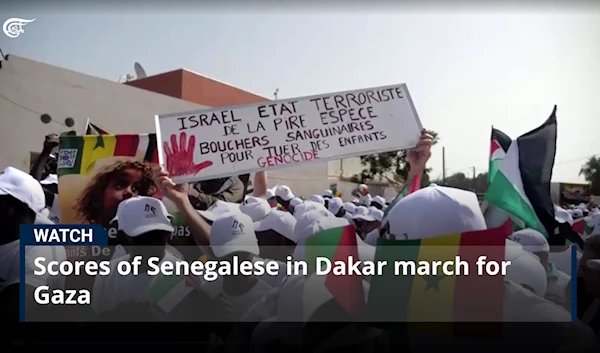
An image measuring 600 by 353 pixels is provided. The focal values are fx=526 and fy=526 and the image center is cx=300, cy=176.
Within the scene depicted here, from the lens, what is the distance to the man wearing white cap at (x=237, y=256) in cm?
236

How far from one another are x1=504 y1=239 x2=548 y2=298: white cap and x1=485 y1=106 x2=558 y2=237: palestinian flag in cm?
40

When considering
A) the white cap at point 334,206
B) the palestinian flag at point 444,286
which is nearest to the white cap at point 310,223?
the palestinian flag at point 444,286

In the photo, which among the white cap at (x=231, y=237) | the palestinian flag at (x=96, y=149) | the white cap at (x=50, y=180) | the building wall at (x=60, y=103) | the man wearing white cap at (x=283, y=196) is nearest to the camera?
the white cap at (x=231, y=237)

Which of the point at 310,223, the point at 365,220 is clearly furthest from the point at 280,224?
the point at 365,220

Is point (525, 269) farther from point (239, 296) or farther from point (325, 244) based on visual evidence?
point (239, 296)

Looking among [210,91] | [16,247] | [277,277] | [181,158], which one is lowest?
[277,277]

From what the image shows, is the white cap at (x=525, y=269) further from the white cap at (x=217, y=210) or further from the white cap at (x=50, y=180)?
the white cap at (x=50, y=180)

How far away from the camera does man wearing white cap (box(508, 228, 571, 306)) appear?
2.44m

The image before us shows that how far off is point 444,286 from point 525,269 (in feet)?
2.01

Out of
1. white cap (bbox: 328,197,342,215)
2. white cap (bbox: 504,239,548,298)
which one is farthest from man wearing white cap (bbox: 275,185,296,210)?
white cap (bbox: 504,239,548,298)

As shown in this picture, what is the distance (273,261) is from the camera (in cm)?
245

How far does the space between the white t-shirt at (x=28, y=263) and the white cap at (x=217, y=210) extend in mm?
727
